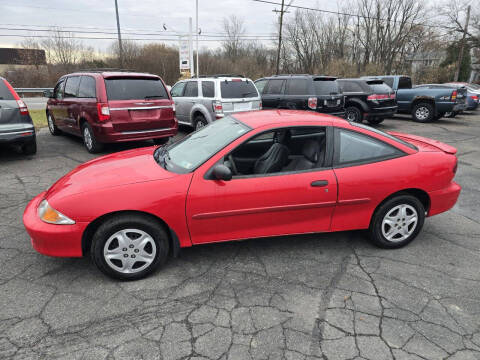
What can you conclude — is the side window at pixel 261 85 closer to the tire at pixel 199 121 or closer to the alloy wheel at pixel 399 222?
the tire at pixel 199 121

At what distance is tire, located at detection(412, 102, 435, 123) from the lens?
1330 cm

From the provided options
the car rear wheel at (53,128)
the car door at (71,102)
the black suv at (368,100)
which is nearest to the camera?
the car door at (71,102)

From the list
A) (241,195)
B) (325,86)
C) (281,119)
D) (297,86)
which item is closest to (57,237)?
(241,195)

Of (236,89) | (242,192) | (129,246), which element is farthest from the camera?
(236,89)

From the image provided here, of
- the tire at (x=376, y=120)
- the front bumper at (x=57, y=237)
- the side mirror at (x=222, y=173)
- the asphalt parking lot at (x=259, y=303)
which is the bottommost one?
the asphalt parking lot at (x=259, y=303)

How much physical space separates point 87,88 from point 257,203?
18.7 ft

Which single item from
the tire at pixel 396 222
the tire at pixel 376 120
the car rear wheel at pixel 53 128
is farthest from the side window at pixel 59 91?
the tire at pixel 376 120

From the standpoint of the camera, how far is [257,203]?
2.97m

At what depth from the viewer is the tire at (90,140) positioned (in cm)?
707

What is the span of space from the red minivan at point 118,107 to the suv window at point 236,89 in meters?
1.84

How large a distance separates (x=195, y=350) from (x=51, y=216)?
1.61 m

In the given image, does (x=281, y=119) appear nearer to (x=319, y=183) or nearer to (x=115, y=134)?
(x=319, y=183)

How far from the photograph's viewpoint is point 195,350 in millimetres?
2178

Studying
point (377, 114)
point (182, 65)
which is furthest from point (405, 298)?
point (182, 65)
